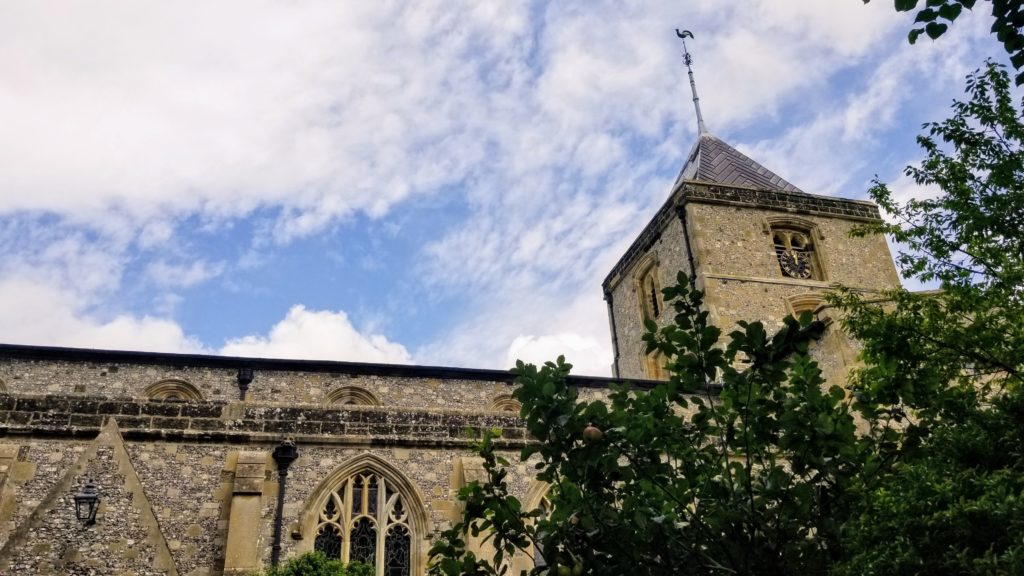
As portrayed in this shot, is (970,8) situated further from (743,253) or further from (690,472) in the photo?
(743,253)

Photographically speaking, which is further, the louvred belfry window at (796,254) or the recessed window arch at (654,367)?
the recessed window arch at (654,367)

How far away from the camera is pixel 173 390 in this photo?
702 inches

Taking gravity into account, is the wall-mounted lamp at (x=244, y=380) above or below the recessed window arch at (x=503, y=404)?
above

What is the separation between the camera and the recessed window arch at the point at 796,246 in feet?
80.7

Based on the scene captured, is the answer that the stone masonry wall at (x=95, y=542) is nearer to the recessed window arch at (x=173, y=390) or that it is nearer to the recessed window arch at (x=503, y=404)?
the recessed window arch at (x=173, y=390)

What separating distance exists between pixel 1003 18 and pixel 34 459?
1269 centimetres

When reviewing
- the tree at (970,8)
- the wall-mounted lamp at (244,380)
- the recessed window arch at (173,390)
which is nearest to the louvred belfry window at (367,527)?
the wall-mounted lamp at (244,380)

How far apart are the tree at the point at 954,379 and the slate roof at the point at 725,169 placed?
16897 mm

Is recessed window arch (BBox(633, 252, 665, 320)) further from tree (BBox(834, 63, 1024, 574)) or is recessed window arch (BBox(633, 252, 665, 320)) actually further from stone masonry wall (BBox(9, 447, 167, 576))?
stone masonry wall (BBox(9, 447, 167, 576))

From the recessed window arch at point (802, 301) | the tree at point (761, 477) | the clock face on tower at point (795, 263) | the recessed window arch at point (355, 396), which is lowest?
the tree at point (761, 477)

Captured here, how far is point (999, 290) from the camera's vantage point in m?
7.60

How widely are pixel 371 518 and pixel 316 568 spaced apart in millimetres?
1940

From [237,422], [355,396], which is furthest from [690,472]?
[355,396]

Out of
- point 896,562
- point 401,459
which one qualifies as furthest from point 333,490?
point 896,562
